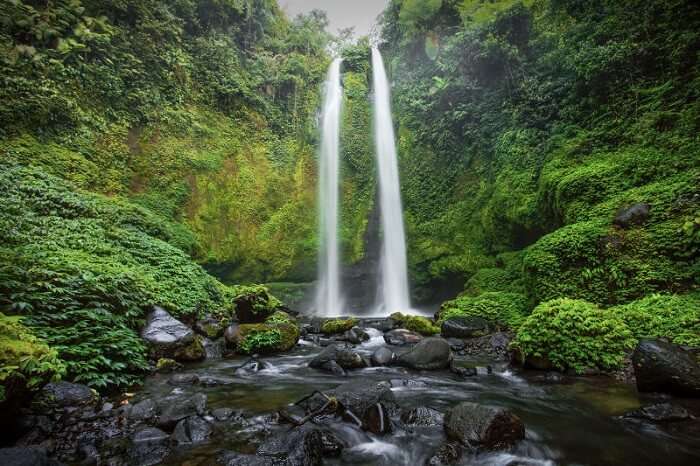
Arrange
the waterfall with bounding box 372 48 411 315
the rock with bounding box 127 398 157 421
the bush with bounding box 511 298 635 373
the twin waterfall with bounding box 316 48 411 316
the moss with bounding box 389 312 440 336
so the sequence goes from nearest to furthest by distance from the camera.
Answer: the rock with bounding box 127 398 157 421 → the bush with bounding box 511 298 635 373 → the moss with bounding box 389 312 440 336 → the waterfall with bounding box 372 48 411 315 → the twin waterfall with bounding box 316 48 411 316

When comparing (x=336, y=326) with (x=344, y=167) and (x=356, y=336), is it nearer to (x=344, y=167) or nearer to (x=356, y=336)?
(x=356, y=336)

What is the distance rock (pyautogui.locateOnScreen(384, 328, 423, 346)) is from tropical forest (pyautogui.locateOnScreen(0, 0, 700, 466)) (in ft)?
0.32

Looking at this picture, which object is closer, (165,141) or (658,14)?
(658,14)

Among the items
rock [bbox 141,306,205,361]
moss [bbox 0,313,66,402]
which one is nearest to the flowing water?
rock [bbox 141,306,205,361]

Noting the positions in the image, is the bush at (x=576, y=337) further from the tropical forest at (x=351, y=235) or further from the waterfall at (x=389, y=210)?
the waterfall at (x=389, y=210)

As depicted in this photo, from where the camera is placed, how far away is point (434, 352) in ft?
23.8

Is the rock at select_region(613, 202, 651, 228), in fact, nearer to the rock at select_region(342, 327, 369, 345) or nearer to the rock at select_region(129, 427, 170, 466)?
the rock at select_region(342, 327, 369, 345)

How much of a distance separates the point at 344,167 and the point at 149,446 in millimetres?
18595

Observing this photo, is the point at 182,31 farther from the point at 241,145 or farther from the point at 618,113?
the point at 618,113

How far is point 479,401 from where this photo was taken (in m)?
5.38

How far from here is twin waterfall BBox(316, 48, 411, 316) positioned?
1731 cm

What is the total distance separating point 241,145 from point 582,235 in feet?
55.5

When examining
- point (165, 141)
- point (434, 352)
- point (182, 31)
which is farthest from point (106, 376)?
point (182, 31)

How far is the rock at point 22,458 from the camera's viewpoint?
8.51 feet
